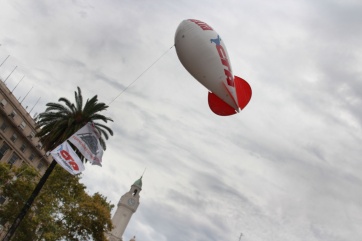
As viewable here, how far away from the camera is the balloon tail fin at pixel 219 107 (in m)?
22.9

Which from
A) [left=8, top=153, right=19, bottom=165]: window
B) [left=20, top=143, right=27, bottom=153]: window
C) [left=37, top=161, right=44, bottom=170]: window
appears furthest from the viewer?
[left=37, top=161, right=44, bottom=170]: window

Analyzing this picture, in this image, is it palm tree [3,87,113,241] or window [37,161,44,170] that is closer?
palm tree [3,87,113,241]

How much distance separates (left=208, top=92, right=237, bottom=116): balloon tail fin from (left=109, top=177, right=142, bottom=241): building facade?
10787 centimetres

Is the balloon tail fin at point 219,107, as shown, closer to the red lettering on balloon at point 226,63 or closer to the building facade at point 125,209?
the red lettering on balloon at point 226,63

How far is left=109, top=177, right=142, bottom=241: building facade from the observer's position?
123781 millimetres

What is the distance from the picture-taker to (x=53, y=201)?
40.8m

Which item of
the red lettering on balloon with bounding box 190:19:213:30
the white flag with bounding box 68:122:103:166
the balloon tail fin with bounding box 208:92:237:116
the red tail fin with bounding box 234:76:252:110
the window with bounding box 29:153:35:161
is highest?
the window with bounding box 29:153:35:161

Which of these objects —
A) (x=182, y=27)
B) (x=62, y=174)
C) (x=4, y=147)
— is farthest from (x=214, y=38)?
(x=4, y=147)

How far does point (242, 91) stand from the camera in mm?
23016

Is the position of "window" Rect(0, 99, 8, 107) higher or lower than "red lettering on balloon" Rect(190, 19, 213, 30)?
higher

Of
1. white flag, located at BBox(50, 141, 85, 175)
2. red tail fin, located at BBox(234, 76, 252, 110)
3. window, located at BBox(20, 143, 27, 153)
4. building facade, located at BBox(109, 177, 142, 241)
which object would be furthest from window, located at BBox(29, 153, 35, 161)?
building facade, located at BBox(109, 177, 142, 241)

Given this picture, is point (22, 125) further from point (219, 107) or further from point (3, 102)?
point (219, 107)

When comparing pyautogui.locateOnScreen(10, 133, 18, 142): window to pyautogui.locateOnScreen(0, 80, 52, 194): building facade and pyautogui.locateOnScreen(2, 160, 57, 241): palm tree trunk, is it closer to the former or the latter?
pyautogui.locateOnScreen(0, 80, 52, 194): building facade

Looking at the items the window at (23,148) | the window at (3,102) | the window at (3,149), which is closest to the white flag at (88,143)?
the window at (3,102)
